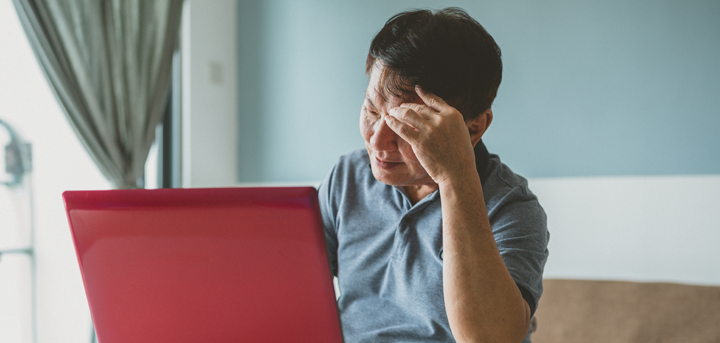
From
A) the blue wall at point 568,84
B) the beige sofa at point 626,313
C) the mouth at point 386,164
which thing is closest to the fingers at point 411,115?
the mouth at point 386,164

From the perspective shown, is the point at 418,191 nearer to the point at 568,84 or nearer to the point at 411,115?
the point at 411,115

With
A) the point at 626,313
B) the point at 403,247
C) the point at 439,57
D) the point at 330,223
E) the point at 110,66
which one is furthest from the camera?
the point at 110,66

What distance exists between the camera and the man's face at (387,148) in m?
0.81

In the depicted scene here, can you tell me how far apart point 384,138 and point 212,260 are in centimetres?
40

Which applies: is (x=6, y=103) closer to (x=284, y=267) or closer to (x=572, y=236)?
(x=284, y=267)

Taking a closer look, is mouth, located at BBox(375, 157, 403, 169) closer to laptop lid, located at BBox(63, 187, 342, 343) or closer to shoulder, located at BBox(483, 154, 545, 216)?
shoulder, located at BBox(483, 154, 545, 216)

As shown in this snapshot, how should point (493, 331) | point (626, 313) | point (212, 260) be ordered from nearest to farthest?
point (212, 260) → point (493, 331) → point (626, 313)

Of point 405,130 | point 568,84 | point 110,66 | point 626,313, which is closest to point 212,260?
point 405,130

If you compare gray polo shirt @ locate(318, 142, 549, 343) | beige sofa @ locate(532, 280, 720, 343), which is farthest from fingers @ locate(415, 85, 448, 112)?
beige sofa @ locate(532, 280, 720, 343)

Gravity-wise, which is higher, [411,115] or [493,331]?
[411,115]

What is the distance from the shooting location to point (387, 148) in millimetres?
817

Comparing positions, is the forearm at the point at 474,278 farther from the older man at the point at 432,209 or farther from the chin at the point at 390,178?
the chin at the point at 390,178

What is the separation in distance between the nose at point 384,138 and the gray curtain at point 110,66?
5.75 feet

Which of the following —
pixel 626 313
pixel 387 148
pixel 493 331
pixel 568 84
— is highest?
pixel 568 84
